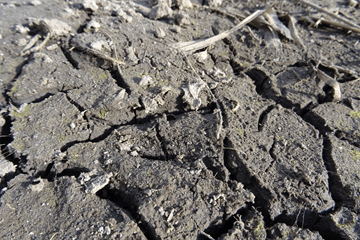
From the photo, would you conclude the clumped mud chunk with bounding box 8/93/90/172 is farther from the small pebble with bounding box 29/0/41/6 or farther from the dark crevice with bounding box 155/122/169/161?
the small pebble with bounding box 29/0/41/6

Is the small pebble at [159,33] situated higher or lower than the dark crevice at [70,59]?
higher

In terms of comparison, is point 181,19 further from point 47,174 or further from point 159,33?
point 47,174

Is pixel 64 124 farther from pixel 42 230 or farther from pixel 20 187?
pixel 42 230

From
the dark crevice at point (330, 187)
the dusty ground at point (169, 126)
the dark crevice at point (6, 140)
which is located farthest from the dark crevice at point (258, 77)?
the dark crevice at point (6, 140)

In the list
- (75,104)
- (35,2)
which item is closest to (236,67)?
(75,104)

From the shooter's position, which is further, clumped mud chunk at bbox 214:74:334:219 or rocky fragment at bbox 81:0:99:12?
rocky fragment at bbox 81:0:99:12

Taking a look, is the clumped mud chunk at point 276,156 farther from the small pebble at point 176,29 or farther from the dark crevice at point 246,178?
the small pebble at point 176,29

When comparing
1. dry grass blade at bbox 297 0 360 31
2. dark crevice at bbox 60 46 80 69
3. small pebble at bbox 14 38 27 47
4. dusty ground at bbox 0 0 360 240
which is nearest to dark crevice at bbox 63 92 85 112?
dusty ground at bbox 0 0 360 240

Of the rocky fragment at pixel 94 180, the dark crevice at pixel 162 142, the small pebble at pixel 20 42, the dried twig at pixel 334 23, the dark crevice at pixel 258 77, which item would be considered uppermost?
the dried twig at pixel 334 23
